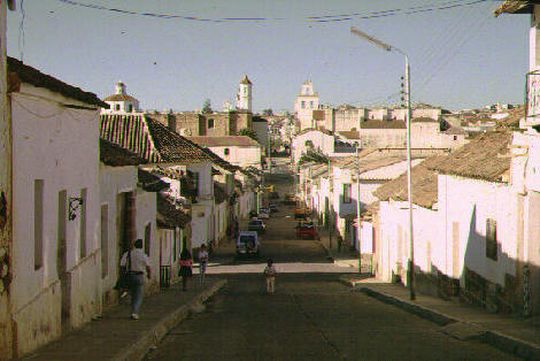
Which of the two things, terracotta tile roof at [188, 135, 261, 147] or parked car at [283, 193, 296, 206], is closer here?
parked car at [283, 193, 296, 206]

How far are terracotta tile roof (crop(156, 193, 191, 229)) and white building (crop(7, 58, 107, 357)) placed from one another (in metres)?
11.5

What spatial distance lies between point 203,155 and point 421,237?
21.3 meters

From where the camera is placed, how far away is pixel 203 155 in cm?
4806

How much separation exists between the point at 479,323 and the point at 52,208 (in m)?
8.23

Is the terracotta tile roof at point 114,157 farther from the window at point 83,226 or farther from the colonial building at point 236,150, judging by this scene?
the colonial building at point 236,150

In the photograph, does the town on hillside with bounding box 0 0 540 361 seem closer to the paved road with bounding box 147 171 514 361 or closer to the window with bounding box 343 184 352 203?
the paved road with bounding box 147 171 514 361

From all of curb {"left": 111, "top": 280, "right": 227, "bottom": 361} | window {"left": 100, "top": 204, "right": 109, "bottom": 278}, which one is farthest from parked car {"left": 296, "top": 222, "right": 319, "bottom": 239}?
window {"left": 100, "top": 204, "right": 109, "bottom": 278}

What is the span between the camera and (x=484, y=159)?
20.7 meters

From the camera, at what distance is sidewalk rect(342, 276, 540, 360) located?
502 inches

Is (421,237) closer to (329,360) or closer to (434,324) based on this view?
(434,324)

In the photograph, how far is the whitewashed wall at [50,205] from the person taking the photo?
10.8 metres

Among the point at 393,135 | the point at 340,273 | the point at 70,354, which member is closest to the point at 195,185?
the point at 340,273

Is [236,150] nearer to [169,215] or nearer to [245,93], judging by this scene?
[245,93]

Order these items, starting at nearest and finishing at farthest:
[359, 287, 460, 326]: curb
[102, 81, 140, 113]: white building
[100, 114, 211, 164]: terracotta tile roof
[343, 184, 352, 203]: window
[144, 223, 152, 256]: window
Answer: [359, 287, 460, 326]: curb < [144, 223, 152, 256]: window < [100, 114, 211, 164]: terracotta tile roof < [343, 184, 352, 203]: window < [102, 81, 140, 113]: white building
